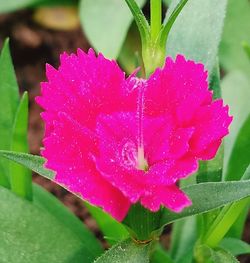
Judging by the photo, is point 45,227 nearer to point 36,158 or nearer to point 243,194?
point 36,158

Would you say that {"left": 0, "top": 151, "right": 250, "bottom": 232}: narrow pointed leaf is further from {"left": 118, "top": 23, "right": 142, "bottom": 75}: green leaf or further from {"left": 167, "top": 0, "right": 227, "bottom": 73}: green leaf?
{"left": 118, "top": 23, "right": 142, "bottom": 75}: green leaf

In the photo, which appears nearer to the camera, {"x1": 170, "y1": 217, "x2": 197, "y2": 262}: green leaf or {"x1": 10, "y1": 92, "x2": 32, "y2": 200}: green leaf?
{"x1": 10, "y1": 92, "x2": 32, "y2": 200}: green leaf

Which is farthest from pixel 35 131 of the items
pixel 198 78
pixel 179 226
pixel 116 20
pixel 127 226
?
pixel 198 78

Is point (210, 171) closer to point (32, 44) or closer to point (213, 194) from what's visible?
point (213, 194)

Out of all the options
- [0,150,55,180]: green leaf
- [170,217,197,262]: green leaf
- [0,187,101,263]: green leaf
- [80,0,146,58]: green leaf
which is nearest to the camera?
[0,150,55,180]: green leaf

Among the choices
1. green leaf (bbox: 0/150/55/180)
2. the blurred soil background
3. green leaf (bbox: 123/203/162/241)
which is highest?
the blurred soil background

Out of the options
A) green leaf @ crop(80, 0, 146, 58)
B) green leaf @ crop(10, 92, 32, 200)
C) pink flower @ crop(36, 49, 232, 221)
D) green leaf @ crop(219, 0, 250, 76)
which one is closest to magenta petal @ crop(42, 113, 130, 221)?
pink flower @ crop(36, 49, 232, 221)
